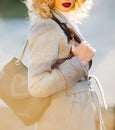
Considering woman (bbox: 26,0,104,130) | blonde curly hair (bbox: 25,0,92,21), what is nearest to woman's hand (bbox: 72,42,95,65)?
woman (bbox: 26,0,104,130)

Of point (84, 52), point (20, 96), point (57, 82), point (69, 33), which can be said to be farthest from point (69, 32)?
point (20, 96)

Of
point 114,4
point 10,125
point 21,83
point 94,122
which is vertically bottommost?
point 10,125

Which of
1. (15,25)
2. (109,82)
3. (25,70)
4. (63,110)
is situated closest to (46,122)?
(63,110)

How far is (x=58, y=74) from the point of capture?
226 centimetres

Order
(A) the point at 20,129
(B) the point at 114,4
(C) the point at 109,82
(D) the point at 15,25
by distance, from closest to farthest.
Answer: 1. (A) the point at 20,129
2. (C) the point at 109,82
3. (D) the point at 15,25
4. (B) the point at 114,4

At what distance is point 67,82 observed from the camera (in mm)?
2275

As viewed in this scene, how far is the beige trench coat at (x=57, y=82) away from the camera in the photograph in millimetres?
2246

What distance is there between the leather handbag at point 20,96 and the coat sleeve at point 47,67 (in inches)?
2.4

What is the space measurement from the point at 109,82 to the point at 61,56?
2181 mm

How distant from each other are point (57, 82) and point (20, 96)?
0.19 m

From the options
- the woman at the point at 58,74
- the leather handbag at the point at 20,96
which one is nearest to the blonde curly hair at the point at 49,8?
the woman at the point at 58,74

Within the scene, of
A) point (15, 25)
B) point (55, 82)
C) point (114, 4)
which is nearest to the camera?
point (55, 82)

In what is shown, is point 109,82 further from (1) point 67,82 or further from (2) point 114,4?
(1) point 67,82

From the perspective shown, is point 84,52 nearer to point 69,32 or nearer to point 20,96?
point 69,32
